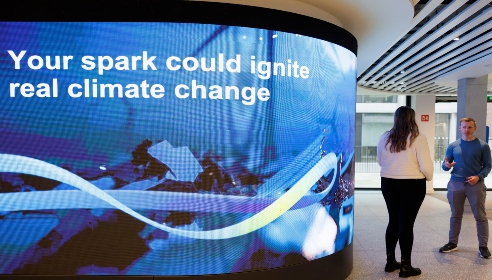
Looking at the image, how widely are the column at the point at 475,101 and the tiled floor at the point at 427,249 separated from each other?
189 centimetres

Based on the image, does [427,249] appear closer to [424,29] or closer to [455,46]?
[424,29]

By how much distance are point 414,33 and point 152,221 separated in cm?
435

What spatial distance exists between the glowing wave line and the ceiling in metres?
1.63

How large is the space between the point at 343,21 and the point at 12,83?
329cm

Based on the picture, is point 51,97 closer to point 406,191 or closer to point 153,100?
point 153,100

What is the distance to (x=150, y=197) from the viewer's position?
3.82 metres

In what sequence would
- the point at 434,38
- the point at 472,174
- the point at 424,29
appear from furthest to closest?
the point at 434,38 → the point at 424,29 → the point at 472,174

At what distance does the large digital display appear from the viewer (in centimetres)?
377

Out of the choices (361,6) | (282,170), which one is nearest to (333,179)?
(282,170)

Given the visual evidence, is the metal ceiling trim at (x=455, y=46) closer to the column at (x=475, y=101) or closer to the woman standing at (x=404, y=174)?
the column at (x=475, y=101)

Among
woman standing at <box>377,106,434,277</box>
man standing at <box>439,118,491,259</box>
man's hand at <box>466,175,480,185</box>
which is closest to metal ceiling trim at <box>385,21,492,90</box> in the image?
man standing at <box>439,118,491,259</box>

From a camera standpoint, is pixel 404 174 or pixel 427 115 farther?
pixel 427 115

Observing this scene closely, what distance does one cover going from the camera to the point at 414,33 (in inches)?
244

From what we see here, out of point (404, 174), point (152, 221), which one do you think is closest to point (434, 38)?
point (404, 174)
